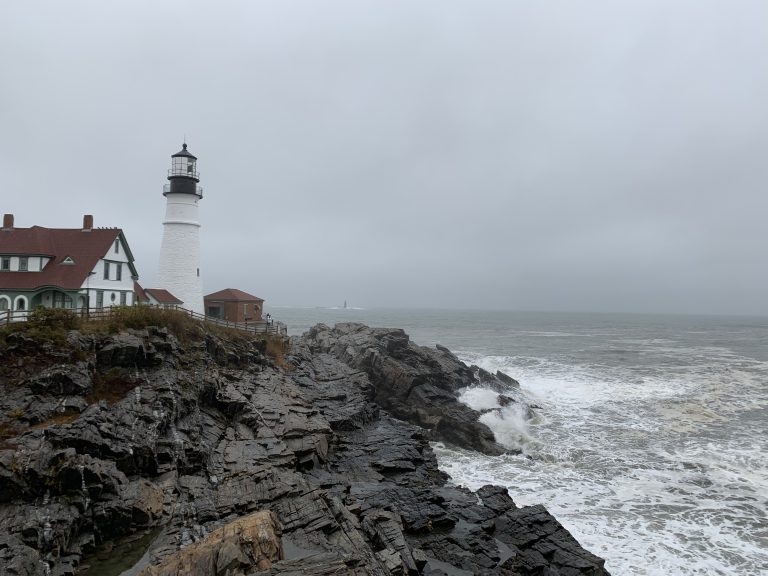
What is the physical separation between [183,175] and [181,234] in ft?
11.4

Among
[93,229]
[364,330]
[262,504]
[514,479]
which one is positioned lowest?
[514,479]

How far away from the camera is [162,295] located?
93.0ft

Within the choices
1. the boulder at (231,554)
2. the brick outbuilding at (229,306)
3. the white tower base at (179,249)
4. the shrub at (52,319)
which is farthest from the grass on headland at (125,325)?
the boulder at (231,554)

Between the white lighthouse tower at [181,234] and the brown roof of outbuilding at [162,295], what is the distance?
292 millimetres

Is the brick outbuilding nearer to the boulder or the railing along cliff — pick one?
the railing along cliff

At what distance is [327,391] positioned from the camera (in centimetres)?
2439

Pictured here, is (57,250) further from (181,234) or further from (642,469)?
(642,469)

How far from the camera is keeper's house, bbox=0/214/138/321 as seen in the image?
23.8 meters

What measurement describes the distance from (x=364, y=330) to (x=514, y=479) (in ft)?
68.6

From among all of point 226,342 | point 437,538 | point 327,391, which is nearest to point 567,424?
point 327,391

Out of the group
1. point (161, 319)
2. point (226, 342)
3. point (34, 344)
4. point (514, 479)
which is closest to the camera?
point (34, 344)

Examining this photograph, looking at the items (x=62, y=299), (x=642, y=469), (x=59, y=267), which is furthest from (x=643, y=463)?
(x=59, y=267)

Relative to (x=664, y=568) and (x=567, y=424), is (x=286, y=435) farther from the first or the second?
(x=567, y=424)

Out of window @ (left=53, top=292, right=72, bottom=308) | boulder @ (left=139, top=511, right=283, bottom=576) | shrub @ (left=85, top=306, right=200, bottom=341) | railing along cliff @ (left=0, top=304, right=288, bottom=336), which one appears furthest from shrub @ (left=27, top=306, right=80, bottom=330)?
boulder @ (left=139, top=511, right=283, bottom=576)
